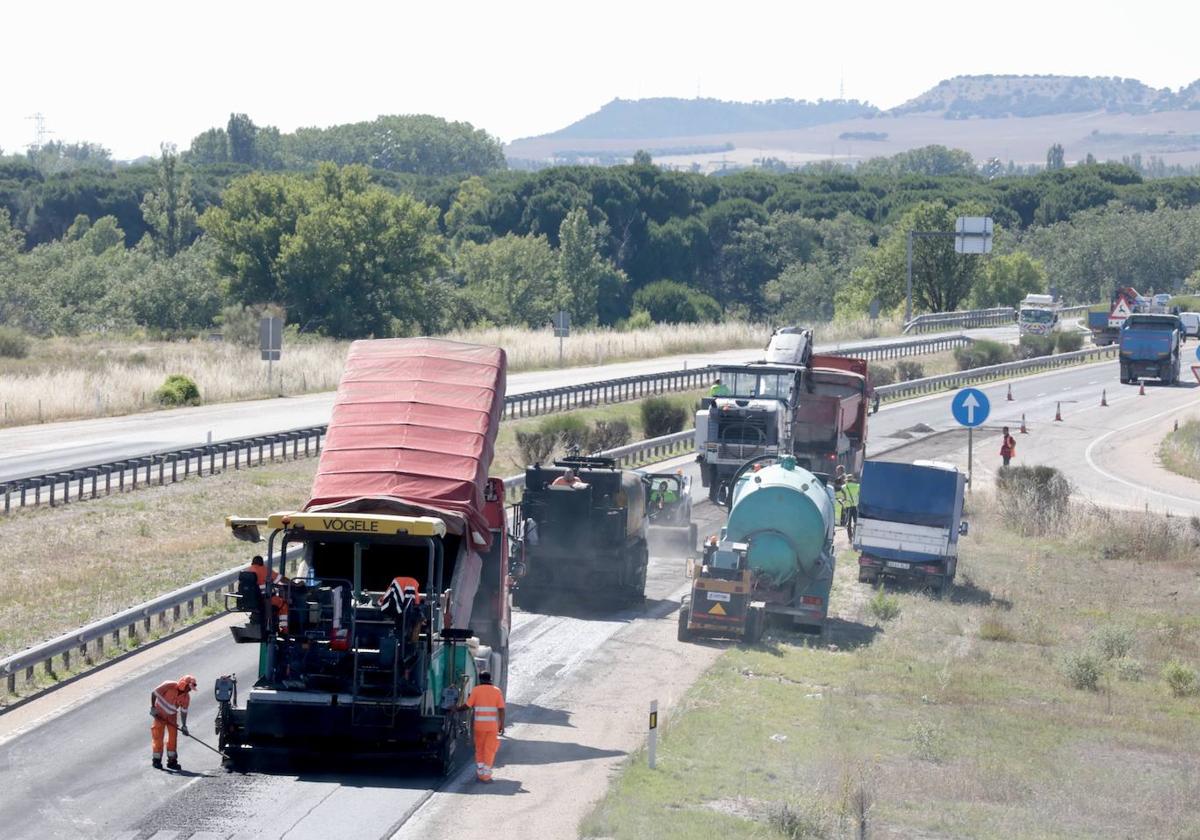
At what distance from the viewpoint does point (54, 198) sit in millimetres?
154250

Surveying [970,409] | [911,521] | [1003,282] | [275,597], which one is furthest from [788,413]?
[1003,282]

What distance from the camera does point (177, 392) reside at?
55.8m

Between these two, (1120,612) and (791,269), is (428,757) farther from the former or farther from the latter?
(791,269)

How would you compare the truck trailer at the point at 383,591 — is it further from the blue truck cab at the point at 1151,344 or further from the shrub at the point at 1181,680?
the blue truck cab at the point at 1151,344

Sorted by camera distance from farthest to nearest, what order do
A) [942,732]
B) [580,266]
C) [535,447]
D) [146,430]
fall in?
[580,266] < [146,430] < [535,447] < [942,732]

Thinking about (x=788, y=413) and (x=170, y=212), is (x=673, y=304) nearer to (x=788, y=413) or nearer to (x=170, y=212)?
(x=170, y=212)

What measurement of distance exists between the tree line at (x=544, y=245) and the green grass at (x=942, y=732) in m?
62.8

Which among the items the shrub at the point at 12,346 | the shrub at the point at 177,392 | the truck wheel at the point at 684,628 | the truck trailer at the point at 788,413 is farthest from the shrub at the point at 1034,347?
the truck wheel at the point at 684,628

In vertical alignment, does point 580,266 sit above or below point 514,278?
above

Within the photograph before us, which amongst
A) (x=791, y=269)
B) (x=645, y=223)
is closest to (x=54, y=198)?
(x=645, y=223)

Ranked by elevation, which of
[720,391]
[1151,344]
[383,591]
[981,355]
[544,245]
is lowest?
[981,355]

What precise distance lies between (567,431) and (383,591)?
29.0 metres

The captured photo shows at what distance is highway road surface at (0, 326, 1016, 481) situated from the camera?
41625mm

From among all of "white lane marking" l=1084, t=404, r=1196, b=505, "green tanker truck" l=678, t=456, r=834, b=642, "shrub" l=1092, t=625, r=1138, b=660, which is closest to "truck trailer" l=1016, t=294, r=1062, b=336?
"white lane marking" l=1084, t=404, r=1196, b=505
